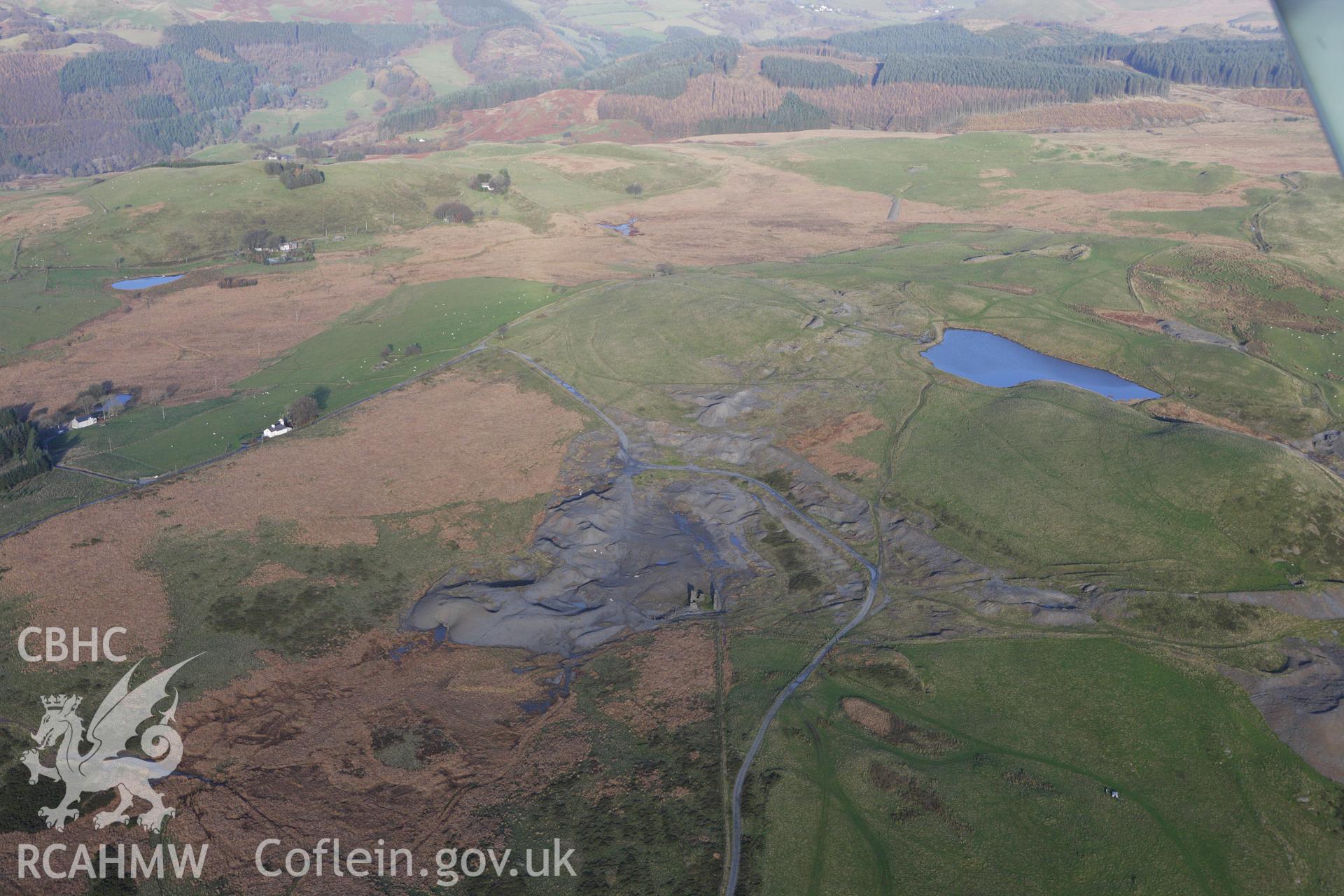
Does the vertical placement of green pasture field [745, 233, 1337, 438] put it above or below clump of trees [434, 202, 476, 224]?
above

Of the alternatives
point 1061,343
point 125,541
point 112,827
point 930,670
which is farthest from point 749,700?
point 1061,343

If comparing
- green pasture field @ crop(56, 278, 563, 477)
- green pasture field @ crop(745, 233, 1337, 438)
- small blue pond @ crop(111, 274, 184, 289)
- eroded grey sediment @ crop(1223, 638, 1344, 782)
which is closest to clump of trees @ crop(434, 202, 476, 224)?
green pasture field @ crop(56, 278, 563, 477)

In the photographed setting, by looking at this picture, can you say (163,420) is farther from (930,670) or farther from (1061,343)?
(1061,343)

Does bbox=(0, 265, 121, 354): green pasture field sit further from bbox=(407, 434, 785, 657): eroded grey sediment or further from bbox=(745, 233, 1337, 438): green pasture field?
bbox=(745, 233, 1337, 438): green pasture field

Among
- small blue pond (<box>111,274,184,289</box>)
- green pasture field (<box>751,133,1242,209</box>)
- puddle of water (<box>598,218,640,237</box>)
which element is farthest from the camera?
green pasture field (<box>751,133,1242,209</box>)

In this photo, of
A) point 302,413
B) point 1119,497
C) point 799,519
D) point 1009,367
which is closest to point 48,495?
point 302,413

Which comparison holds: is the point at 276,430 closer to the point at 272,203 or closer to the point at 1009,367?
the point at 1009,367
